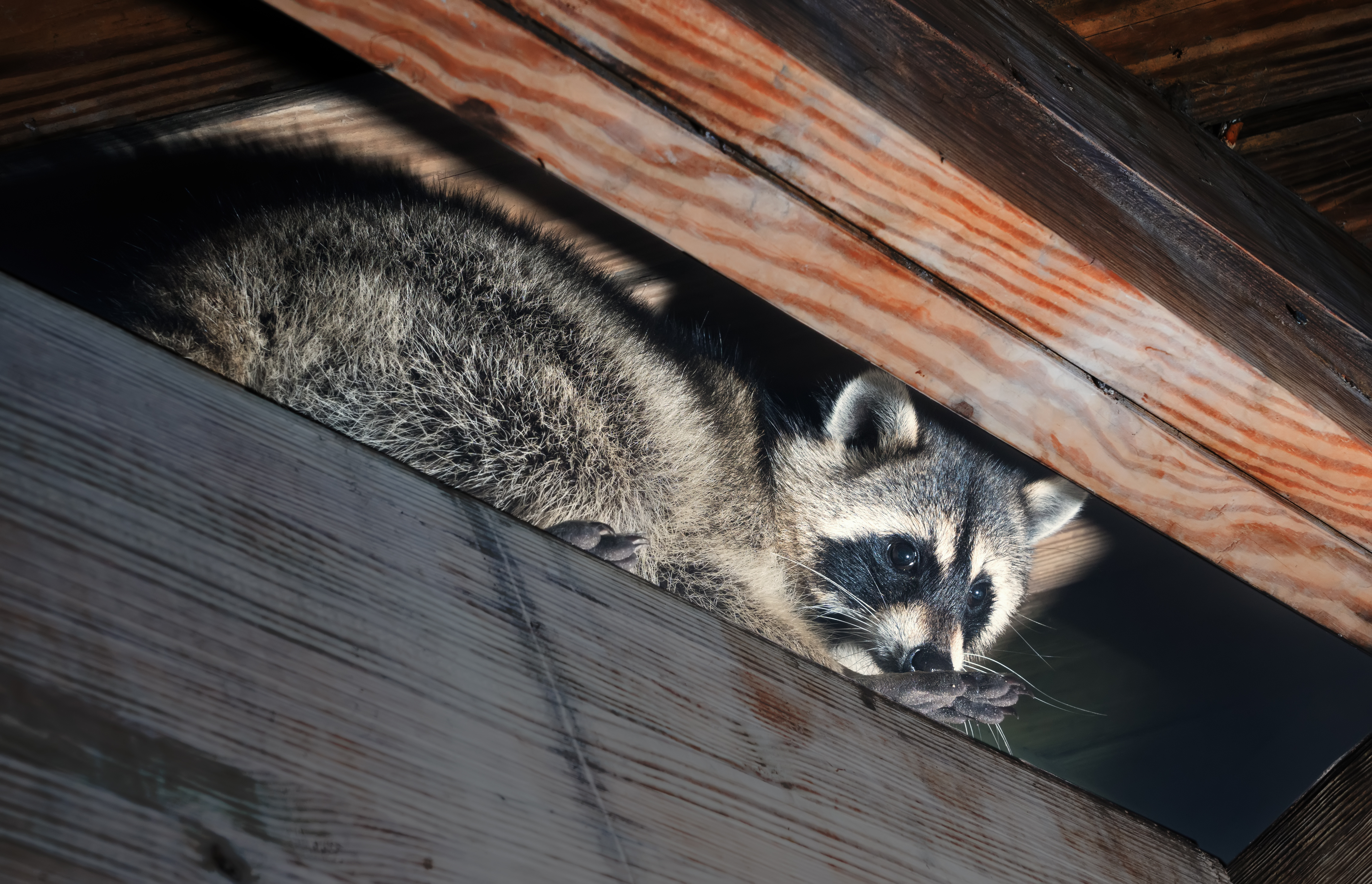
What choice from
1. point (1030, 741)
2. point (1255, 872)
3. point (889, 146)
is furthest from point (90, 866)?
point (1030, 741)

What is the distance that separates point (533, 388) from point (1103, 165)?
1.06 metres

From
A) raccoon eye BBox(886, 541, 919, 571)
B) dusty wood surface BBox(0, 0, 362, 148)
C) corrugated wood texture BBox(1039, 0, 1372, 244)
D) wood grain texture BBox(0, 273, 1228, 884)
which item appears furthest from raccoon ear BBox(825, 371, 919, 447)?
wood grain texture BBox(0, 273, 1228, 884)

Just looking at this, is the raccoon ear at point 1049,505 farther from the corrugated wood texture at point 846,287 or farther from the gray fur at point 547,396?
the corrugated wood texture at point 846,287

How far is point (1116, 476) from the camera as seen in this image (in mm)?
1310

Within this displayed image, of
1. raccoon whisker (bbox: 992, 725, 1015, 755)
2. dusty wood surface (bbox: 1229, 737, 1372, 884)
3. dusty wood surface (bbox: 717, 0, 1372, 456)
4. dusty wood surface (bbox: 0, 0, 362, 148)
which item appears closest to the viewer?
dusty wood surface (bbox: 717, 0, 1372, 456)

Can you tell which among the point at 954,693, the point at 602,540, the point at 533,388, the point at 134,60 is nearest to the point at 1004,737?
the point at 954,693

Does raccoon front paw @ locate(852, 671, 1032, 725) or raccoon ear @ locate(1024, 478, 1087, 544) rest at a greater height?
raccoon ear @ locate(1024, 478, 1087, 544)

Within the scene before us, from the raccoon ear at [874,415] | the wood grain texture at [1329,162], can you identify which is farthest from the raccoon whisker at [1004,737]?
the wood grain texture at [1329,162]

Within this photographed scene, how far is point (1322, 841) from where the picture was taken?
4.44 ft

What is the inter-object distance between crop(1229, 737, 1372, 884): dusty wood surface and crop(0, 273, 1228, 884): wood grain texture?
2.74 ft

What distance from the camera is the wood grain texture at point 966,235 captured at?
920mm

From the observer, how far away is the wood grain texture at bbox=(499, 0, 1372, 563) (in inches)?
36.2

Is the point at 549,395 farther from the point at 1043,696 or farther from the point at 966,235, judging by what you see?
the point at 1043,696

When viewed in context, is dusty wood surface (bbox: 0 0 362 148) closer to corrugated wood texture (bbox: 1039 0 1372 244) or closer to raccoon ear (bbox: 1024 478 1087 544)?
corrugated wood texture (bbox: 1039 0 1372 244)
